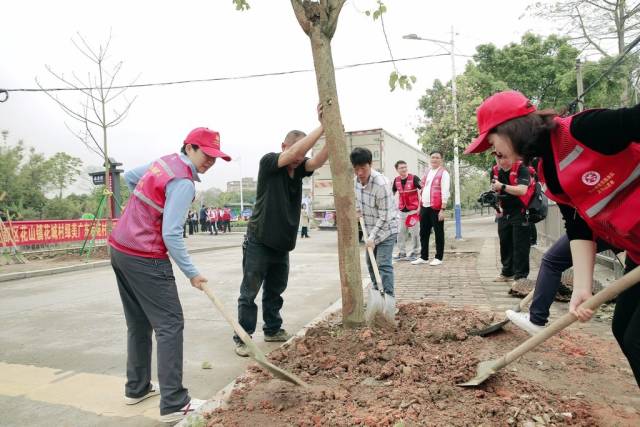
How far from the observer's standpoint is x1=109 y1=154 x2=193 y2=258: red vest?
9.43 feet

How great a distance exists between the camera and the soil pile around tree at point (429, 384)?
235cm

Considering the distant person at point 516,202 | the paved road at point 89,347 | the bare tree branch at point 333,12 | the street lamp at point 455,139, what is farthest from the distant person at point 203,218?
the bare tree branch at point 333,12

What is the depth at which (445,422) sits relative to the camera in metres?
2.24

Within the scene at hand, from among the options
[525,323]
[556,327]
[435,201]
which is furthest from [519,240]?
[556,327]

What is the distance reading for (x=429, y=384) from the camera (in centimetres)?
268

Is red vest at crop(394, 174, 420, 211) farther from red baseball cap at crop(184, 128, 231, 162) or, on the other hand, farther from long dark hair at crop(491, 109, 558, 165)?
long dark hair at crop(491, 109, 558, 165)

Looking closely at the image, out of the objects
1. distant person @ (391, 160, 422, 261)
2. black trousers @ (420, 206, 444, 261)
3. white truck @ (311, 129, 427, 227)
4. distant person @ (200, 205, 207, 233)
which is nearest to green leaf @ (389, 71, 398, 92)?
black trousers @ (420, 206, 444, 261)

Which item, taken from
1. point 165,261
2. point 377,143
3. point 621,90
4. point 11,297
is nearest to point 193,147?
point 165,261

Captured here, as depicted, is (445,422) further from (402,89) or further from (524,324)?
(402,89)

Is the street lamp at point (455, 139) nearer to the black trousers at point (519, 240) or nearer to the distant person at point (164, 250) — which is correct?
the black trousers at point (519, 240)

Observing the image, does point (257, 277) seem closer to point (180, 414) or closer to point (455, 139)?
point (180, 414)

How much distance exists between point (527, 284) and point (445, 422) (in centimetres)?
381

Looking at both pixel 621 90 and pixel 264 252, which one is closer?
pixel 264 252

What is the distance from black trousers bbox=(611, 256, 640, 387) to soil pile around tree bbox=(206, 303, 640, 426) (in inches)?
17.7
